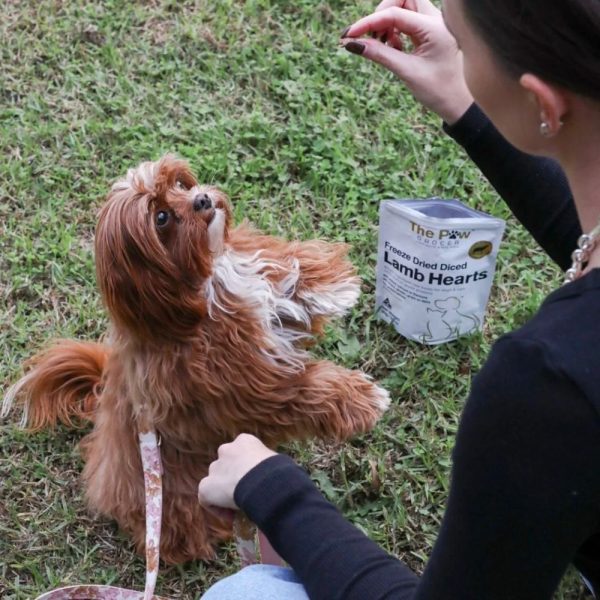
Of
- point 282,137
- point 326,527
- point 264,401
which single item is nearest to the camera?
point 326,527

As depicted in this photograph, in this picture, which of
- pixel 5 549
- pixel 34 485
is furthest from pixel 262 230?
pixel 5 549

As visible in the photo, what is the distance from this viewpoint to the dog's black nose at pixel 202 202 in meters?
1.92

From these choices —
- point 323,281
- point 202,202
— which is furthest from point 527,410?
point 323,281

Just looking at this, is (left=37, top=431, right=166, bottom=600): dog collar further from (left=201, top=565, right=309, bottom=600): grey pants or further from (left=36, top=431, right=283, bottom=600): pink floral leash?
(left=201, top=565, right=309, bottom=600): grey pants

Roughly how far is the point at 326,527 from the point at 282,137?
1.98 m

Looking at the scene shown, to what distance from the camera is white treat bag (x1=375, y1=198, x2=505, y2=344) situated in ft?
7.45

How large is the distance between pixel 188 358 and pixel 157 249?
11.4 inches

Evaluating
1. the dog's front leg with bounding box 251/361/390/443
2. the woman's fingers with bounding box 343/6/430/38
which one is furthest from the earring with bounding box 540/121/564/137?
the dog's front leg with bounding box 251/361/390/443

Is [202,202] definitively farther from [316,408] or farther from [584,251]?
[584,251]

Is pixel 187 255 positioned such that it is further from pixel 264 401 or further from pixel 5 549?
pixel 5 549

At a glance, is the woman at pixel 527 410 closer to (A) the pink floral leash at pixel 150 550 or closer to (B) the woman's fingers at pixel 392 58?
(A) the pink floral leash at pixel 150 550

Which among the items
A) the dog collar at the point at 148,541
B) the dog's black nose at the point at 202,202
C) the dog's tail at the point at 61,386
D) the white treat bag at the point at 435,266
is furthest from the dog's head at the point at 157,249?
the white treat bag at the point at 435,266

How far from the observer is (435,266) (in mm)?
2322

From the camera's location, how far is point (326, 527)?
1331mm
